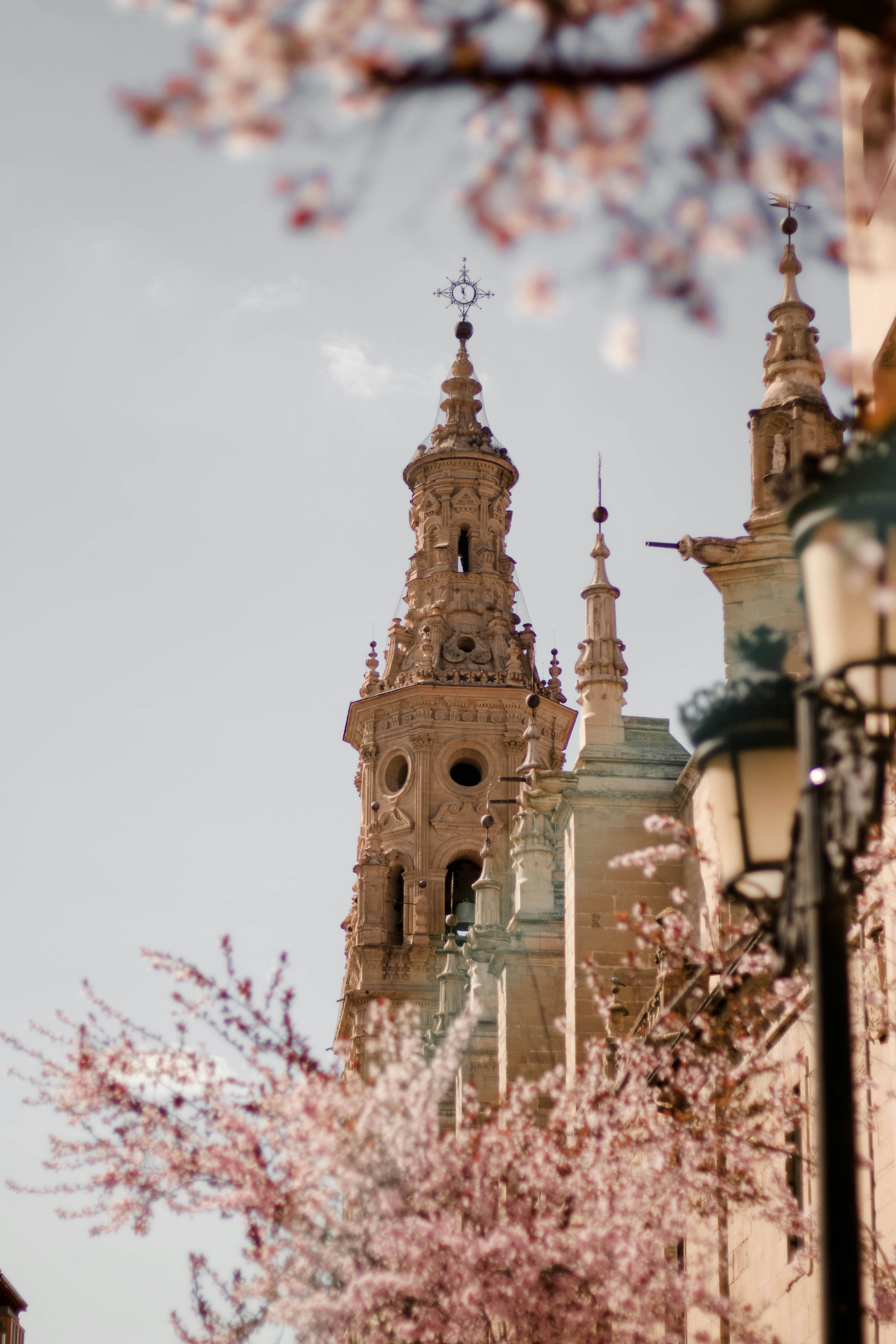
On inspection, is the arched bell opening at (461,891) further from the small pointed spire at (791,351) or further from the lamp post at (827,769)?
the lamp post at (827,769)

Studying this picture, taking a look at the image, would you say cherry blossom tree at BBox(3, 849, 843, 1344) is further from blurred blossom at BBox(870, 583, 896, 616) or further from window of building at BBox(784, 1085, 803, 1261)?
blurred blossom at BBox(870, 583, 896, 616)

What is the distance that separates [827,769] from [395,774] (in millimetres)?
56939

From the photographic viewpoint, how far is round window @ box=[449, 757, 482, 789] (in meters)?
63.0

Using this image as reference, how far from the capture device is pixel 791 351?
83.8 ft

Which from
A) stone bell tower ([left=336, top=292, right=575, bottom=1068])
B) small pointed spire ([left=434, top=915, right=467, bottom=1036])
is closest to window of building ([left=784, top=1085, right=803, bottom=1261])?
small pointed spire ([left=434, top=915, right=467, bottom=1036])

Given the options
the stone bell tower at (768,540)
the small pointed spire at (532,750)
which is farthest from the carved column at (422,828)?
the stone bell tower at (768,540)

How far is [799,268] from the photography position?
24453 mm

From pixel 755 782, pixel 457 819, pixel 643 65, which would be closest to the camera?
pixel 643 65

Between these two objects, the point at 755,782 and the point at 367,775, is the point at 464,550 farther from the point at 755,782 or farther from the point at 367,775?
the point at 755,782

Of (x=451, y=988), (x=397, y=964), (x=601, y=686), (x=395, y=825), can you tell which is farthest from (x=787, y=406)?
(x=395, y=825)

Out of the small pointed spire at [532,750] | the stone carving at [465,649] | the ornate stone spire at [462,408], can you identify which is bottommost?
the small pointed spire at [532,750]

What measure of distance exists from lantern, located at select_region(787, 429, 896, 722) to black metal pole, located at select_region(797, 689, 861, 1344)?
0.78ft

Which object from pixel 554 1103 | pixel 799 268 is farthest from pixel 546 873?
pixel 799 268

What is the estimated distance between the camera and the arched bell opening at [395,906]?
60406 millimetres
